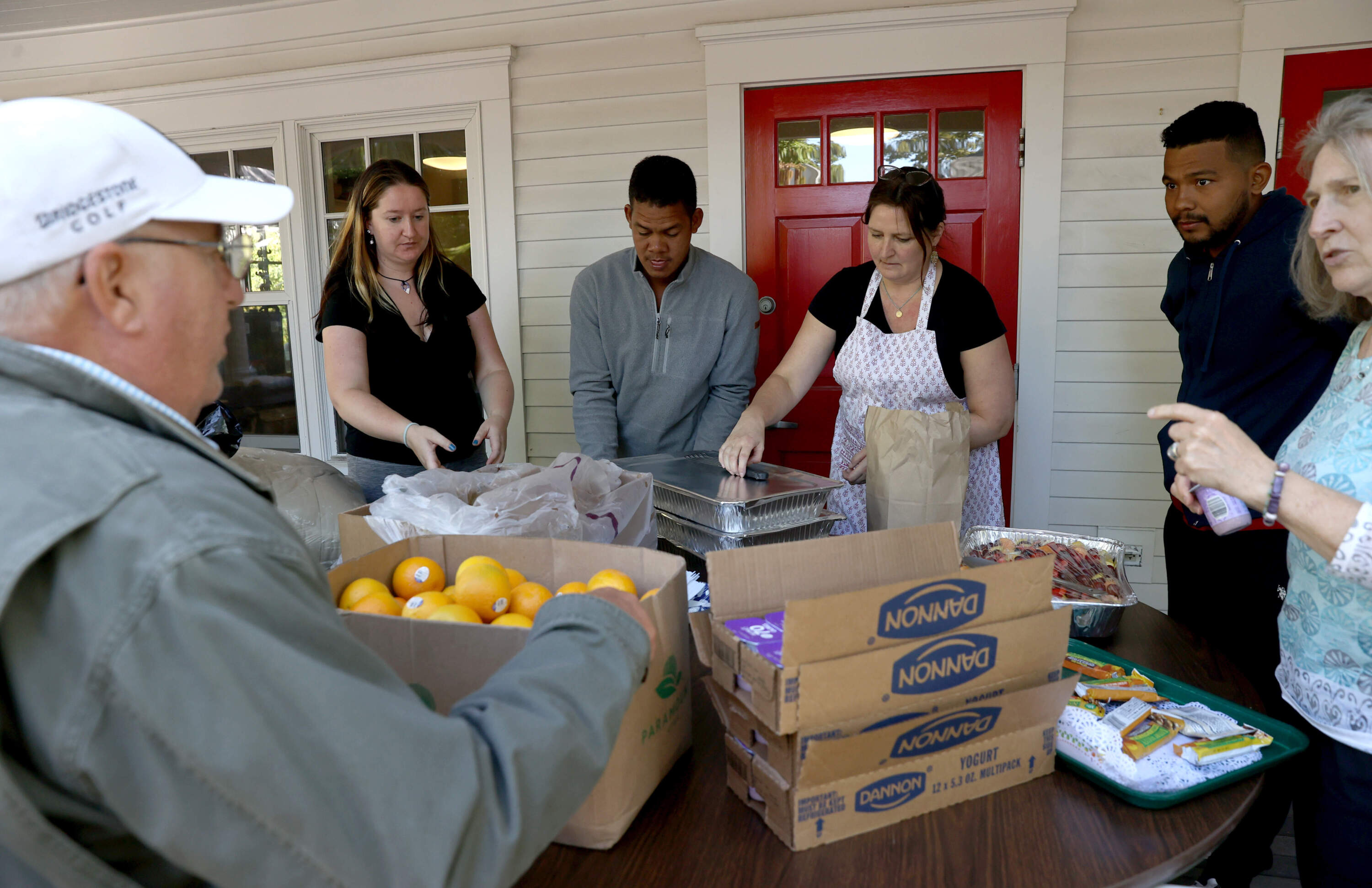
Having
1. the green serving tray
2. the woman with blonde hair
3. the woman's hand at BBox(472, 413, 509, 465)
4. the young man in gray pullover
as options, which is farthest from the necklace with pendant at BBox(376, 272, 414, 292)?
the green serving tray

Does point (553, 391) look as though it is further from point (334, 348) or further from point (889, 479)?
point (889, 479)

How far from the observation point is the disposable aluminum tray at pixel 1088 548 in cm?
154

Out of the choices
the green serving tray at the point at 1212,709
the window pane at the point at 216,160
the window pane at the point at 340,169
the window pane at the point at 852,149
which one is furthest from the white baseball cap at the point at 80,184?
the window pane at the point at 216,160

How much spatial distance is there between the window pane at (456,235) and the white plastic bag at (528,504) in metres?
2.45

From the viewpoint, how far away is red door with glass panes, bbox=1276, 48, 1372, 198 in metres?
3.06

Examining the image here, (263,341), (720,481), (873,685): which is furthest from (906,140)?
(263,341)

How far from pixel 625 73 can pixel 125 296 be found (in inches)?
132

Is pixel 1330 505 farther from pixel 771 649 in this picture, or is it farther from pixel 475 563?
pixel 475 563

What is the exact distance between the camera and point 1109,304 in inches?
132

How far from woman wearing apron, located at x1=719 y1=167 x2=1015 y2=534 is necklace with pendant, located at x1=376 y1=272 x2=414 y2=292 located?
3.41 feet

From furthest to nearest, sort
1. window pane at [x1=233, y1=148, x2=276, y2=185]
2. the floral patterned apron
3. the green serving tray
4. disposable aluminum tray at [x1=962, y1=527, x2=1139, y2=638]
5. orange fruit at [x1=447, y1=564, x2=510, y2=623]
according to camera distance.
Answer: window pane at [x1=233, y1=148, x2=276, y2=185], the floral patterned apron, disposable aluminum tray at [x1=962, y1=527, x2=1139, y2=638], orange fruit at [x1=447, y1=564, x2=510, y2=623], the green serving tray

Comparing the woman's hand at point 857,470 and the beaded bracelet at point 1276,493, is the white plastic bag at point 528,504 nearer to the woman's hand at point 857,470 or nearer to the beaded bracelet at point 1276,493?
the woman's hand at point 857,470

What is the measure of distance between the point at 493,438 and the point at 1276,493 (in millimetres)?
1769

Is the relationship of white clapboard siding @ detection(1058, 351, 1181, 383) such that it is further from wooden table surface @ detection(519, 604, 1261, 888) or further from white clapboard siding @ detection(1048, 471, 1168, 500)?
wooden table surface @ detection(519, 604, 1261, 888)
